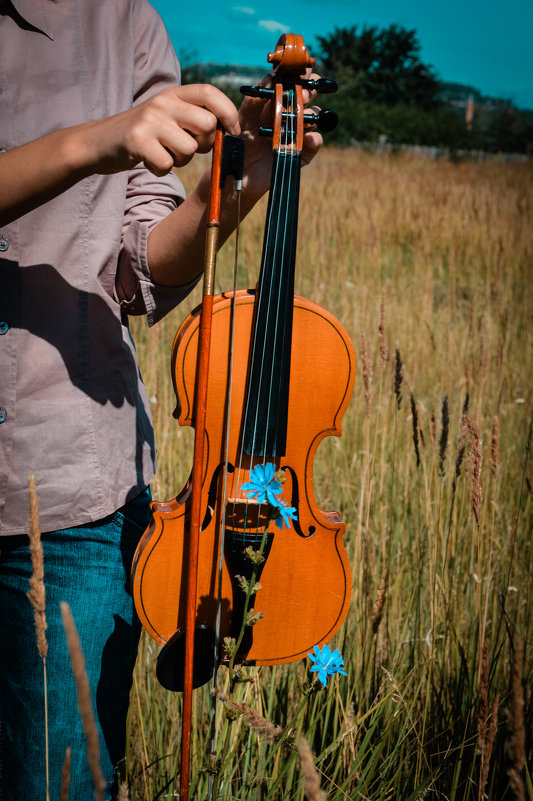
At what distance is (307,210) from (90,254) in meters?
3.86

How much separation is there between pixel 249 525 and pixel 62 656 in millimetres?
280

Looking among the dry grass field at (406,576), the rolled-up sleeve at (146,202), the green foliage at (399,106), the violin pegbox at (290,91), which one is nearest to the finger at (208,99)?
the violin pegbox at (290,91)

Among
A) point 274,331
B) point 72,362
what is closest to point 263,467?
point 274,331

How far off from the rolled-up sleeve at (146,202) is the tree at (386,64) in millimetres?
34238

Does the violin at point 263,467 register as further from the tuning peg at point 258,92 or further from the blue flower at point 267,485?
the blue flower at point 267,485

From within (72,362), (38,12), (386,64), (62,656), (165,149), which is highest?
(386,64)

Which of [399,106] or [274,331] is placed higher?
[399,106]

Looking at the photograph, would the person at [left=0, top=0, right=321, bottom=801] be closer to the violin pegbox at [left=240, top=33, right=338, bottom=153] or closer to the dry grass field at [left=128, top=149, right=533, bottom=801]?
the violin pegbox at [left=240, top=33, right=338, bottom=153]

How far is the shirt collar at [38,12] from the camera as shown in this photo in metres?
0.74

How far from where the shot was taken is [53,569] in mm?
788

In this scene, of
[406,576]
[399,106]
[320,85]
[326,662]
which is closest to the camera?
[326,662]

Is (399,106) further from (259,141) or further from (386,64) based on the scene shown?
(259,141)

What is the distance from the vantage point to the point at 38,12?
0.76 metres

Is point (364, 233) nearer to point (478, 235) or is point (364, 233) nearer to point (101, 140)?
point (478, 235)
